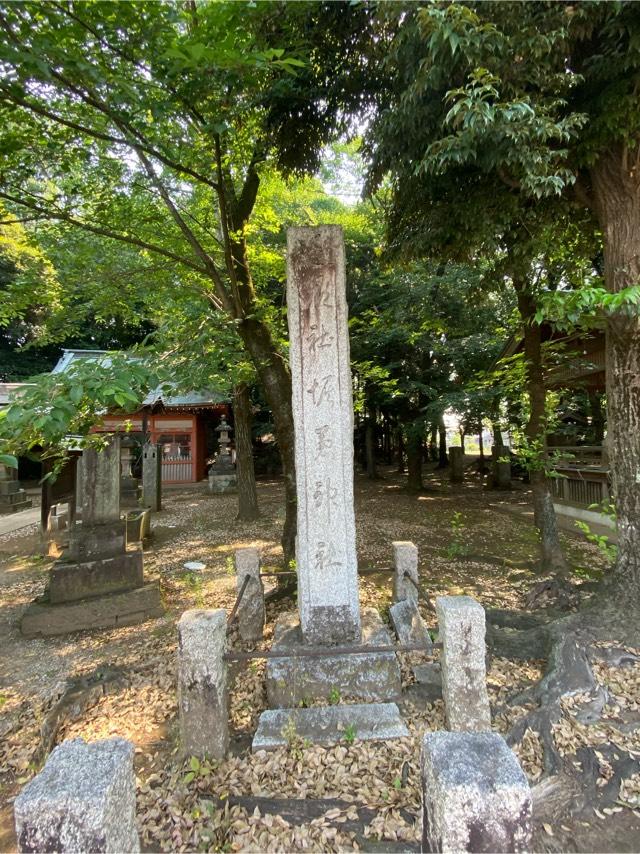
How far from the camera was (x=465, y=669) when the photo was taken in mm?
2945

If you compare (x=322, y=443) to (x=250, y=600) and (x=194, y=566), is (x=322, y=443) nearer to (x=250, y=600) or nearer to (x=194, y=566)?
(x=250, y=600)

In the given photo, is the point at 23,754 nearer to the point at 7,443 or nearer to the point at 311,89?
the point at 7,443

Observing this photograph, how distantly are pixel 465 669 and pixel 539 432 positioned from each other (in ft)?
13.6

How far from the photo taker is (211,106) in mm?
4141

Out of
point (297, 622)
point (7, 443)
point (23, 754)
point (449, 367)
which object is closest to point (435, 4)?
point (7, 443)

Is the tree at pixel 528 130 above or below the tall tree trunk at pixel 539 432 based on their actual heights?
above

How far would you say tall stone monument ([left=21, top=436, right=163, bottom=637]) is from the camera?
5.16m

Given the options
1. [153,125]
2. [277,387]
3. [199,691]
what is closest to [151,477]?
[277,387]

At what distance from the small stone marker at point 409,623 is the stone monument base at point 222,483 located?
40.3ft

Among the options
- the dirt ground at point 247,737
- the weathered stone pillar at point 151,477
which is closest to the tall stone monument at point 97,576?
the dirt ground at point 247,737

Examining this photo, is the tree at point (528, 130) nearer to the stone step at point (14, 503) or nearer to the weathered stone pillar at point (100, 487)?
the weathered stone pillar at point (100, 487)

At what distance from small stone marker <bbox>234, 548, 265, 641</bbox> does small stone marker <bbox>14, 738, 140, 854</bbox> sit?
9.77 ft

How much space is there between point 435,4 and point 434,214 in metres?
1.78

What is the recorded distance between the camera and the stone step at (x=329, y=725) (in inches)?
114
